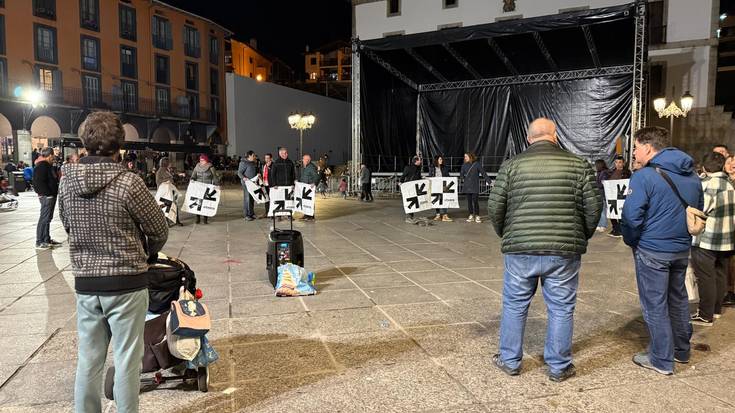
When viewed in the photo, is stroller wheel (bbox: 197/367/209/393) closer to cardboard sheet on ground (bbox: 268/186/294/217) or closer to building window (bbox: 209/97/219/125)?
cardboard sheet on ground (bbox: 268/186/294/217)

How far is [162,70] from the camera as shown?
38156 millimetres

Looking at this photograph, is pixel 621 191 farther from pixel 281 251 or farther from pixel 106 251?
pixel 106 251

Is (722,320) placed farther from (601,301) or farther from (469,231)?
(469,231)

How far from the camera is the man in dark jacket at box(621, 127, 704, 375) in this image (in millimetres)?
3539

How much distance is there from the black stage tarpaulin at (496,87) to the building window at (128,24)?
80.3ft

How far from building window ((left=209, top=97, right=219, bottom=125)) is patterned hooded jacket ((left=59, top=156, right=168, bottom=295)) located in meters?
39.2

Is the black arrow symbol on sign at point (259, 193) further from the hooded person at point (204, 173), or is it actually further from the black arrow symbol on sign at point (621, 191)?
the black arrow symbol on sign at point (621, 191)

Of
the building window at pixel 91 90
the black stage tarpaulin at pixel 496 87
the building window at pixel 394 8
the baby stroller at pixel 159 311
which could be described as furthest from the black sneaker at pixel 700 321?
the building window at pixel 91 90

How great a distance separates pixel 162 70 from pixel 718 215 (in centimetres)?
3970

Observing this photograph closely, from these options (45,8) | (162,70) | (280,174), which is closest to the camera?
(280,174)

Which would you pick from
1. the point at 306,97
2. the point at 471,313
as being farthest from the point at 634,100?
the point at 306,97

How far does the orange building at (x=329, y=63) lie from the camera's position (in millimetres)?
73750

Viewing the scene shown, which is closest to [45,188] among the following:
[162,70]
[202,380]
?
[202,380]

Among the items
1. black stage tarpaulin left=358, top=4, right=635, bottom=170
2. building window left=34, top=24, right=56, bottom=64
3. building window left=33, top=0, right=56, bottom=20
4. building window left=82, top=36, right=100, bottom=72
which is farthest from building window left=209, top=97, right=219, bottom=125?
black stage tarpaulin left=358, top=4, right=635, bottom=170
